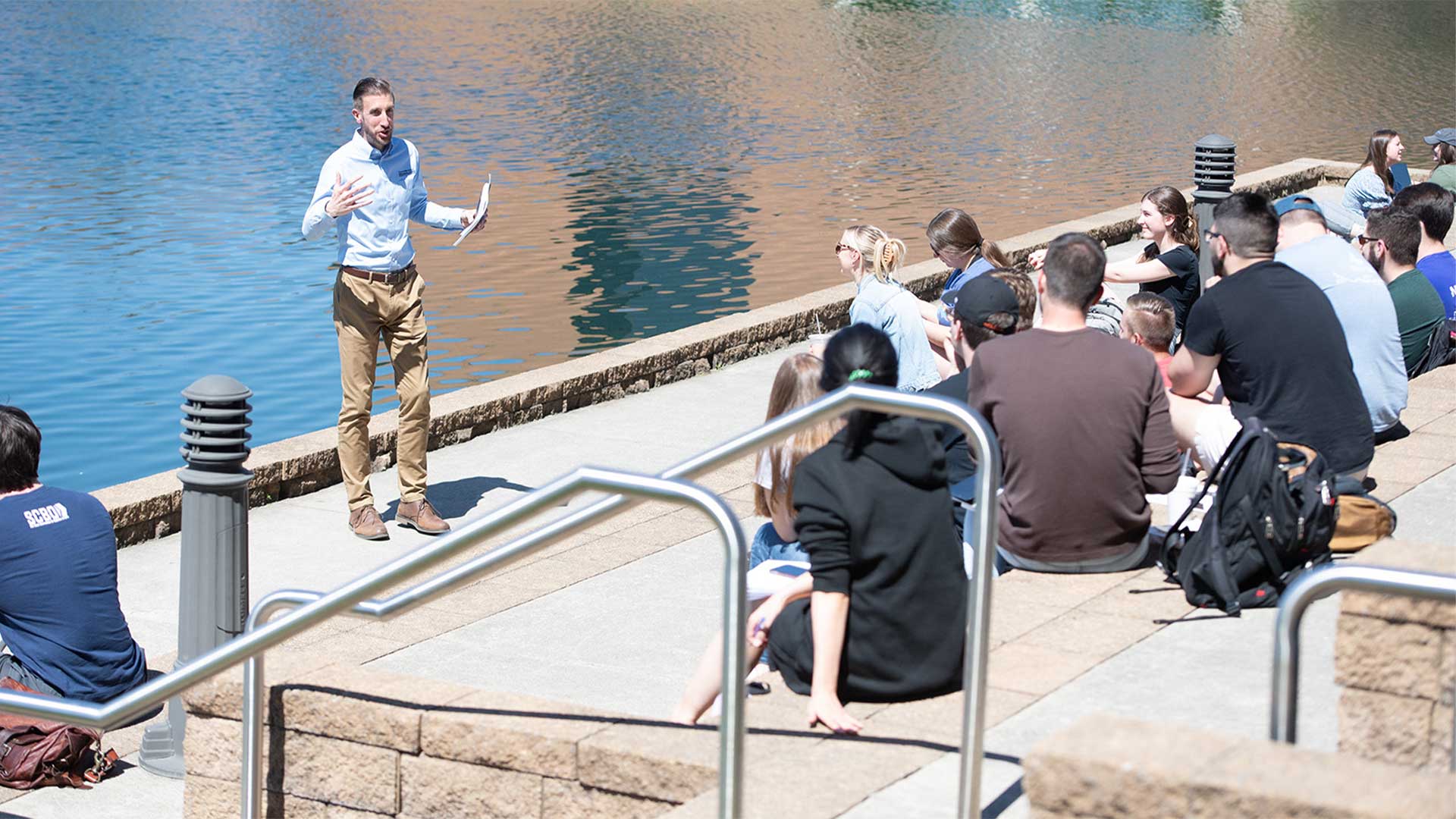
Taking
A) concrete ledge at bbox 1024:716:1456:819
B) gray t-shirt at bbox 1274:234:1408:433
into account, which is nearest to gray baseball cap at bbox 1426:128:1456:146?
gray t-shirt at bbox 1274:234:1408:433

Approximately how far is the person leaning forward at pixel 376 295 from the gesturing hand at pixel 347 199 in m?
0.02

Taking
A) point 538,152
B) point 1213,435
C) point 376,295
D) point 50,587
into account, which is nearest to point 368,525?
point 376,295

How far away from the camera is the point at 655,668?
20.0ft

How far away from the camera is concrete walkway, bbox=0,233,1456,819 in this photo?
4605 millimetres

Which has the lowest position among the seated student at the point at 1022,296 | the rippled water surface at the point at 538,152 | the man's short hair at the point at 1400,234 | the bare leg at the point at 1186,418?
the rippled water surface at the point at 538,152

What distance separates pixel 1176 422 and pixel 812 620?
2.55 meters

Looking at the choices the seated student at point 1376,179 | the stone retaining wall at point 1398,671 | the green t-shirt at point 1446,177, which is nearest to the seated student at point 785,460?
the stone retaining wall at point 1398,671

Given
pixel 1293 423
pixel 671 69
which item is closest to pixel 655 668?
pixel 1293 423

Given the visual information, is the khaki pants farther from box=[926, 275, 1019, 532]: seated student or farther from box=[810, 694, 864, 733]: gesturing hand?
box=[810, 694, 864, 733]: gesturing hand

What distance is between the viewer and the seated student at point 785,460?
5.08 m

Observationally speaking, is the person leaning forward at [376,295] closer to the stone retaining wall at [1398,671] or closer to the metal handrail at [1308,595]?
the stone retaining wall at [1398,671]

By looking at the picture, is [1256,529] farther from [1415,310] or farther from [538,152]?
[538,152]

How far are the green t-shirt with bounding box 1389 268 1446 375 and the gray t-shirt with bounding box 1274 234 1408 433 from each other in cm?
112

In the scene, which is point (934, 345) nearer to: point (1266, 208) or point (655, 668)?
point (1266, 208)
